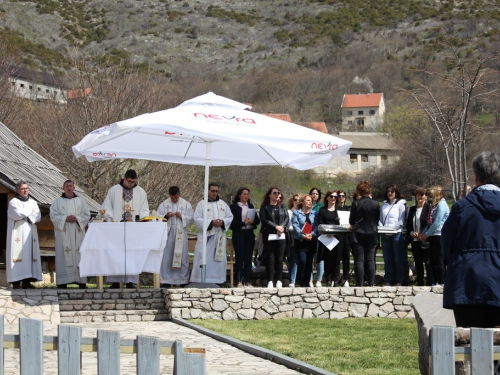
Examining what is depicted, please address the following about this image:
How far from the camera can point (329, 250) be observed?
1574 cm

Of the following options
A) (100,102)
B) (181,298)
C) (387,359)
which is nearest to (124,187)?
(181,298)

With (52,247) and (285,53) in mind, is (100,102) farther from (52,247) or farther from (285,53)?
(285,53)

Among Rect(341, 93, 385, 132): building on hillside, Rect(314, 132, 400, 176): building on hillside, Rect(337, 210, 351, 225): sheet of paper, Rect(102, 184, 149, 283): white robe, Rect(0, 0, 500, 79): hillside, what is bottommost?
Rect(337, 210, 351, 225): sheet of paper

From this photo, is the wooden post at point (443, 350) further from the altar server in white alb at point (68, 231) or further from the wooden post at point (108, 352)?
the altar server in white alb at point (68, 231)

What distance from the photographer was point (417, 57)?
5719 inches

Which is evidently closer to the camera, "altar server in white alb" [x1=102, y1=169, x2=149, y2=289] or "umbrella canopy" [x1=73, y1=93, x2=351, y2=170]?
"umbrella canopy" [x1=73, y1=93, x2=351, y2=170]

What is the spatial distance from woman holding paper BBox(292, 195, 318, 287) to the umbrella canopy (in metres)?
0.89

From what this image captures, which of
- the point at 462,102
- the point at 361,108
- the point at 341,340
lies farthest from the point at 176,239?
the point at 361,108

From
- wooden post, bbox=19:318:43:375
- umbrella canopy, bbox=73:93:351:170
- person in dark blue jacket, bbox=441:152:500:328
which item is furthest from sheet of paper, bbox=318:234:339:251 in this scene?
wooden post, bbox=19:318:43:375

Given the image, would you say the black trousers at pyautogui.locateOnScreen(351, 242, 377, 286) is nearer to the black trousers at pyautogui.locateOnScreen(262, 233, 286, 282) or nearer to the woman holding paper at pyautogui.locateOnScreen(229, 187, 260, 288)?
the black trousers at pyautogui.locateOnScreen(262, 233, 286, 282)

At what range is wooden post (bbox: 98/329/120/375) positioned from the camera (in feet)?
16.6

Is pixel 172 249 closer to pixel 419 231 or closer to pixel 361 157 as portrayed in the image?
pixel 419 231

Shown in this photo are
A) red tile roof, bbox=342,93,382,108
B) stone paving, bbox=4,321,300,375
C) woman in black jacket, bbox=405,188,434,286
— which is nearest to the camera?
stone paving, bbox=4,321,300,375

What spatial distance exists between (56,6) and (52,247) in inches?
5375
